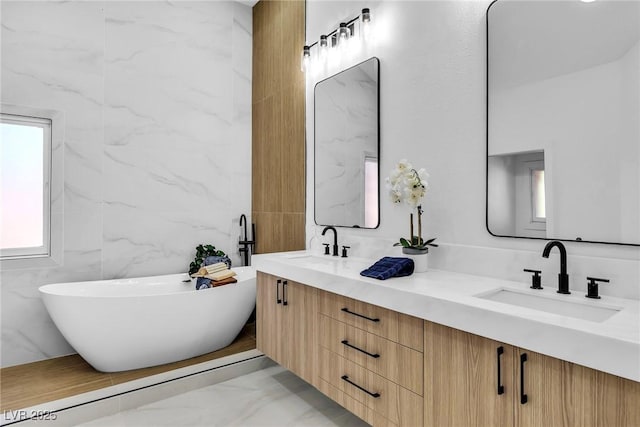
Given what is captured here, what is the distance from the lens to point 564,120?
4.90ft

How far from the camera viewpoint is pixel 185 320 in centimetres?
260

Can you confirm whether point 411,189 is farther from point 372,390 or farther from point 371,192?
point 372,390

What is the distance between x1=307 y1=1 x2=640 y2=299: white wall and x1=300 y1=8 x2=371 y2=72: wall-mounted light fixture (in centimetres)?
8

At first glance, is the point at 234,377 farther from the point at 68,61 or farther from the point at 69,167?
the point at 68,61

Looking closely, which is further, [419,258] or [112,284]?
[112,284]

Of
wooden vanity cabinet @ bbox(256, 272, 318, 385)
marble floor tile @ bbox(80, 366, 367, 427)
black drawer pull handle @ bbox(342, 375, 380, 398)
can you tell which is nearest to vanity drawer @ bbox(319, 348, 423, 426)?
black drawer pull handle @ bbox(342, 375, 380, 398)

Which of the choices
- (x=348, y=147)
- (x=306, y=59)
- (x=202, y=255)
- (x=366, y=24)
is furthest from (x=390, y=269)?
(x=202, y=255)

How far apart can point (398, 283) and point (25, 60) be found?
9.95 ft

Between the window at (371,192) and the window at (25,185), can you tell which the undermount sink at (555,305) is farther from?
the window at (25,185)

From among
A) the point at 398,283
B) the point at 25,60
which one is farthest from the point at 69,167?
the point at 398,283

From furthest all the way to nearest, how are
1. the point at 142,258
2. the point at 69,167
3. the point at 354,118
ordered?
the point at 142,258 < the point at 69,167 < the point at 354,118

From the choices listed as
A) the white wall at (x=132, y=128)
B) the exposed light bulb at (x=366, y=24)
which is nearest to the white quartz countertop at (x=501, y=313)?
the exposed light bulb at (x=366, y=24)

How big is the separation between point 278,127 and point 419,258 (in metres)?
1.96

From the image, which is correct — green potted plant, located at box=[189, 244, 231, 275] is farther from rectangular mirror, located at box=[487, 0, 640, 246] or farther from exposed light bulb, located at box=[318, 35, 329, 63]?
rectangular mirror, located at box=[487, 0, 640, 246]
